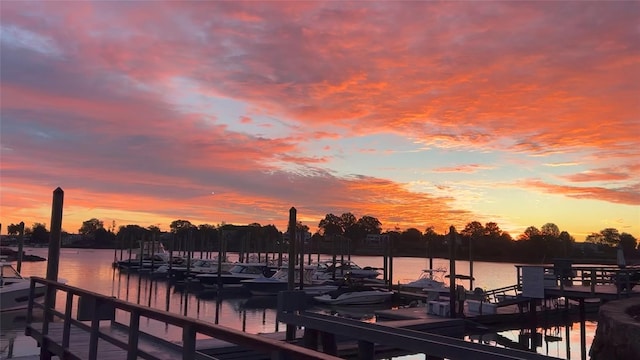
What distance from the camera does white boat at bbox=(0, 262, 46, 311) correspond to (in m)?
27.9

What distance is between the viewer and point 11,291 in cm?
2823

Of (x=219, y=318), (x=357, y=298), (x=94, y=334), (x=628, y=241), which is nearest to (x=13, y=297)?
(x=219, y=318)

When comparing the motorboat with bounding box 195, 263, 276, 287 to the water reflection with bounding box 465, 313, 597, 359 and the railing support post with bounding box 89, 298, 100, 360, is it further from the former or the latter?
the railing support post with bounding box 89, 298, 100, 360

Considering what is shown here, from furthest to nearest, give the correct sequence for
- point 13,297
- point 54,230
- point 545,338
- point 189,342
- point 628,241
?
point 628,241 < point 13,297 < point 545,338 < point 54,230 < point 189,342

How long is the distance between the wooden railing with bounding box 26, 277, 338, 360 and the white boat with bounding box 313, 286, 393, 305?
25.1 meters

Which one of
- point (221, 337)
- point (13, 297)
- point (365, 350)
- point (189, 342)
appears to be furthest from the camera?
point (13, 297)

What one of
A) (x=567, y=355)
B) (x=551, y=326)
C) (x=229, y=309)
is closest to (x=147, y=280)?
(x=229, y=309)

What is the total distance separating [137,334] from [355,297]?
2938 centimetres

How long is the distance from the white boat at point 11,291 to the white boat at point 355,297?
16.8 meters

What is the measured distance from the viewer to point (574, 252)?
125750 mm

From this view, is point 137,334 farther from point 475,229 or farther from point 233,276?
point 475,229

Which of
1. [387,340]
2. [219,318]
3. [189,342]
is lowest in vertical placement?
[219,318]

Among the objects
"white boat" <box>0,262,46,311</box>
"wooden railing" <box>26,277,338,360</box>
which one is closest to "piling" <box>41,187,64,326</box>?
"wooden railing" <box>26,277,338,360</box>

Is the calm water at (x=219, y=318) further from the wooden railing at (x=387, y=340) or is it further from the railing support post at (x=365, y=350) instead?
the railing support post at (x=365, y=350)
